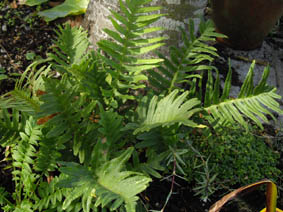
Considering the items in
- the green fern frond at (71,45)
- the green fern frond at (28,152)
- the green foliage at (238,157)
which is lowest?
the green foliage at (238,157)

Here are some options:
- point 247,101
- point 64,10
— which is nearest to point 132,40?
point 247,101

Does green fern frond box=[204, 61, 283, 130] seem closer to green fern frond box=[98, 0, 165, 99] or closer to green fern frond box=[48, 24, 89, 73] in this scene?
green fern frond box=[98, 0, 165, 99]

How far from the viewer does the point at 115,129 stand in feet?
4.06

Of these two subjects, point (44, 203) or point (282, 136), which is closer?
point (44, 203)

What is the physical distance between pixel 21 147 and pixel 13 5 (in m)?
1.73

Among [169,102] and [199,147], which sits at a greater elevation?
[169,102]

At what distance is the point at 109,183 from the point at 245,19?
1859 millimetres

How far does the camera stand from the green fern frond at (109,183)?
948mm

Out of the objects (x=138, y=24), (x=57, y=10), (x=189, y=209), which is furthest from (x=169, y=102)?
(x=57, y=10)

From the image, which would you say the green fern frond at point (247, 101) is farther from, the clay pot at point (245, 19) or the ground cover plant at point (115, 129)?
the clay pot at point (245, 19)

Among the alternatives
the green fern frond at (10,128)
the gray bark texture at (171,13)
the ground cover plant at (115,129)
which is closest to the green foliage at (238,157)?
the ground cover plant at (115,129)

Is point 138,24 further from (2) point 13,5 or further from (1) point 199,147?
(2) point 13,5

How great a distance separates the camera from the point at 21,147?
136cm

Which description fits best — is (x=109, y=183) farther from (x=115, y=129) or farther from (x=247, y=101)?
(x=247, y=101)
